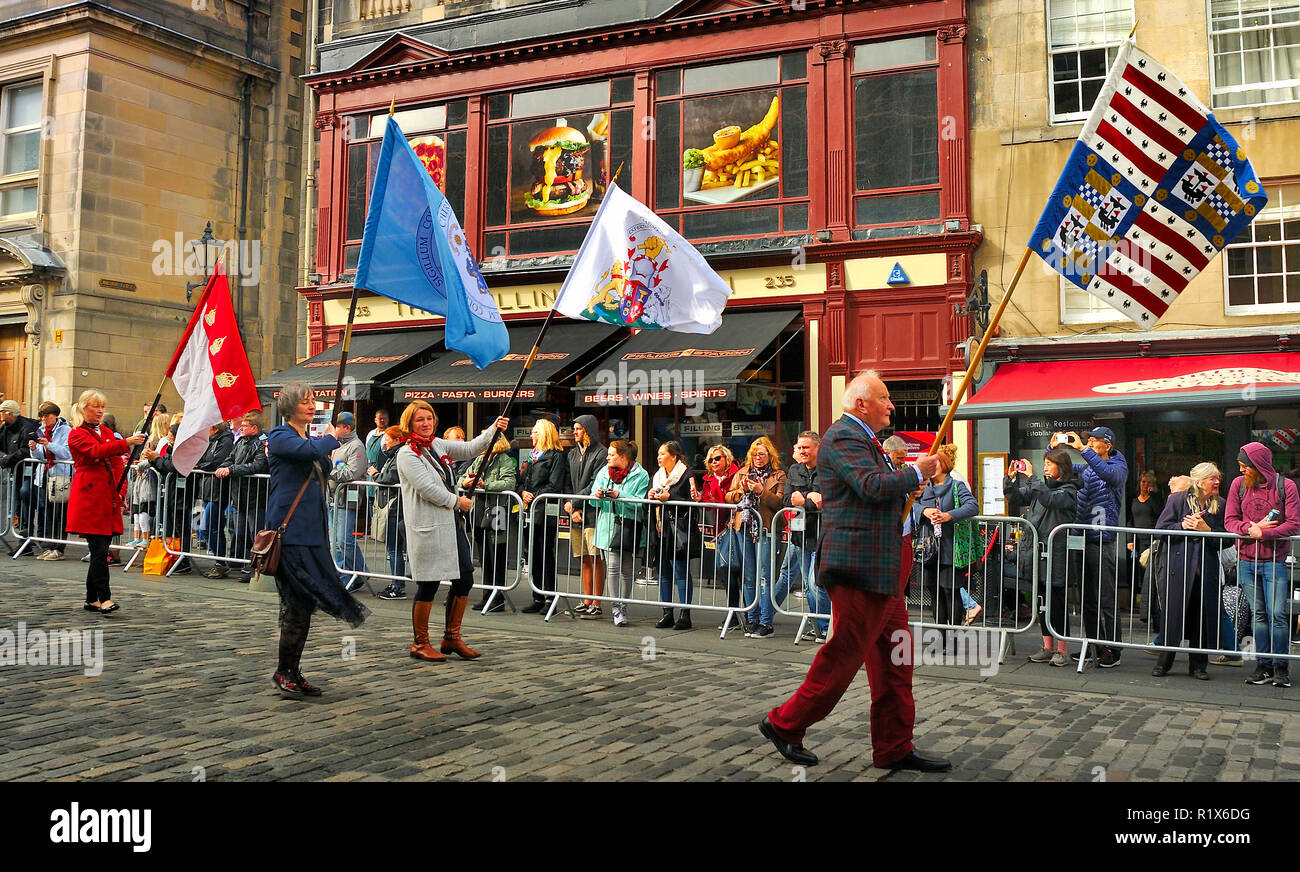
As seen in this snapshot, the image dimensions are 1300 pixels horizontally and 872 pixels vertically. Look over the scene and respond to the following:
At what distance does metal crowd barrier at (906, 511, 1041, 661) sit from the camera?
8797 millimetres

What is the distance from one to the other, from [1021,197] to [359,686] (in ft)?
38.9

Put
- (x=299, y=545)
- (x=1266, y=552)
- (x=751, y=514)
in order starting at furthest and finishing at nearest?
(x=751, y=514) < (x=1266, y=552) < (x=299, y=545)

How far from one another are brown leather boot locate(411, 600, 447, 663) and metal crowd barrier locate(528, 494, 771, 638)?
2.63 metres

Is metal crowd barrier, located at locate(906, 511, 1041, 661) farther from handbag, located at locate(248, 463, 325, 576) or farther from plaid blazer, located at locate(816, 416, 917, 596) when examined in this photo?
handbag, located at locate(248, 463, 325, 576)

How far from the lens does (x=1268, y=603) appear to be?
8.01 m

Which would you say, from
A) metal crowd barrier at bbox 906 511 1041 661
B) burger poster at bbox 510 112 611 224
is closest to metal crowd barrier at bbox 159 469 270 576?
metal crowd barrier at bbox 906 511 1041 661

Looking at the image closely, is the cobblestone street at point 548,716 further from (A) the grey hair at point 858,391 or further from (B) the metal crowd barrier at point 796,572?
(A) the grey hair at point 858,391

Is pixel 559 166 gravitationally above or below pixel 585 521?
above

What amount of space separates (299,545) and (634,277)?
386 centimetres

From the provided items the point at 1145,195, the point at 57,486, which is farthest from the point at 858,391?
the point at 57,486

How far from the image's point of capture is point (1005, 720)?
6.37 meters

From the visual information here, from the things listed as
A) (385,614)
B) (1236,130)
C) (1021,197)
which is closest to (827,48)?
(1021,197)

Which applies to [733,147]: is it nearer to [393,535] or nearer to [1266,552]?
[393,535]

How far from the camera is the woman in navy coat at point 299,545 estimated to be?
6484mm
